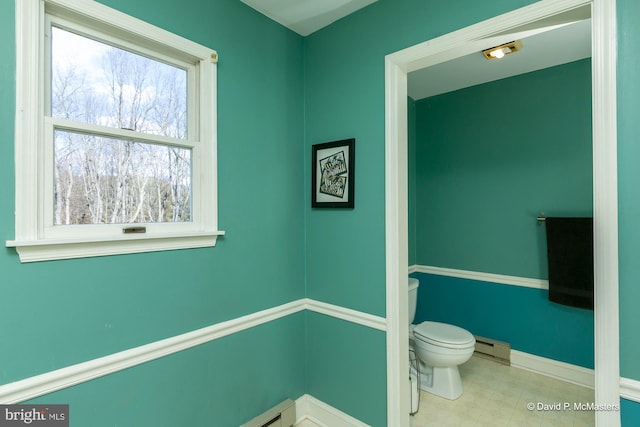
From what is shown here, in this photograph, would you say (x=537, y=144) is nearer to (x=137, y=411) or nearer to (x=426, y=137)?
(x=426, y=137)

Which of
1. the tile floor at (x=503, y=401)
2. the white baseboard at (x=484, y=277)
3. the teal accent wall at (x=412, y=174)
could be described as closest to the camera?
the tile floor at (x=503, y=401)

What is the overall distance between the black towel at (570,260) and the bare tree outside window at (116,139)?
2.70m

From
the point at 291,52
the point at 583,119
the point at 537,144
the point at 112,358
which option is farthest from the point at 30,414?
the point at 583,119

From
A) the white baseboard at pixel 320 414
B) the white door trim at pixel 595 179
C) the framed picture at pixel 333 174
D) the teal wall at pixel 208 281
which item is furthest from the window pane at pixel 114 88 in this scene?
the white baseboard at pixel 320 414

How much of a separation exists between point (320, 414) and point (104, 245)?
1675mm

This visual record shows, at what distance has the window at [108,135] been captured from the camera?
1.13 m

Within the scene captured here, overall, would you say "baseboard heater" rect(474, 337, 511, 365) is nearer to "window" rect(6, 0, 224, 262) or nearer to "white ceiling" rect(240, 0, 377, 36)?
"window" rect(6, 0, 224, 262)

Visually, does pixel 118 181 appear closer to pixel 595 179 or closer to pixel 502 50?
pixel 595 179

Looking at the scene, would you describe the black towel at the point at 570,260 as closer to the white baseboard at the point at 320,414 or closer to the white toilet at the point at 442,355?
the white toilet at the point at 442,355

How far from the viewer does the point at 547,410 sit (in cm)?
212

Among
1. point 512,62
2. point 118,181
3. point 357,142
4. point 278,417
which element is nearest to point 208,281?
point 118,181

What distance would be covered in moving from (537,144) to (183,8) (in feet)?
9.21

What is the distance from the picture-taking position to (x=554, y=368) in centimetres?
249

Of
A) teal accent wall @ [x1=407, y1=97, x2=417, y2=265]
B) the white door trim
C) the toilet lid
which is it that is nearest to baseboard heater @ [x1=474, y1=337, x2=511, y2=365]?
the toilet lid
